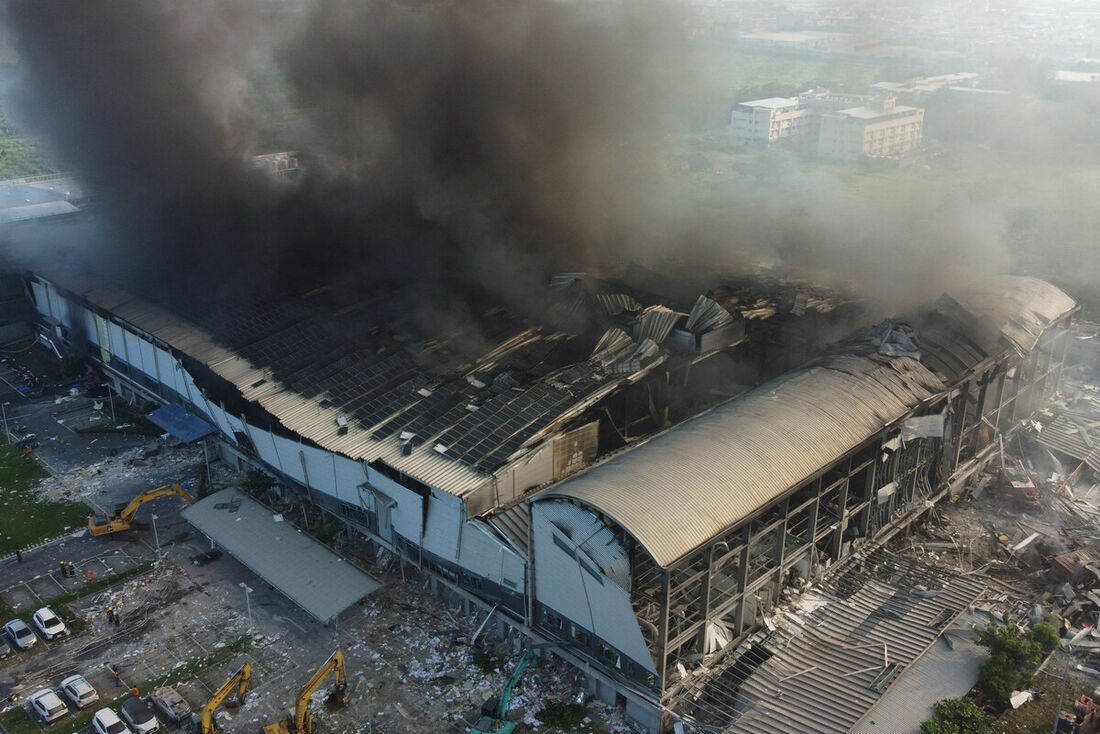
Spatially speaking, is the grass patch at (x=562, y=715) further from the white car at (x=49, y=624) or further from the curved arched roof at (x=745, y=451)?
the white car at (x=49, y=624)

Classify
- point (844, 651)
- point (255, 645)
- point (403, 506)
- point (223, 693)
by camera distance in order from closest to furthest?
point (223, 693) → point (844, 651) → point (255, 645) → point (403, 506)

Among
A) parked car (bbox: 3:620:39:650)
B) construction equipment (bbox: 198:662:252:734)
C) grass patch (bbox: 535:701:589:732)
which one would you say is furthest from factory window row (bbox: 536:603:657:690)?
parked car (bbox: 3:620:39:650)

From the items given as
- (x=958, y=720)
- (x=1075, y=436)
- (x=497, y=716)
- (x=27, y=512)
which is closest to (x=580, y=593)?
(x=497, y=716)

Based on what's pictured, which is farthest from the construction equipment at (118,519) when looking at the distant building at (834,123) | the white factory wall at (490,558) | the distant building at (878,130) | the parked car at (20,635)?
the distant building at (834,123)

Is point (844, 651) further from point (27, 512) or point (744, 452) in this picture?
point (27, 512)

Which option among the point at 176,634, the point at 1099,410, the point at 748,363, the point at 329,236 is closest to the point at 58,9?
the point at 329,236
